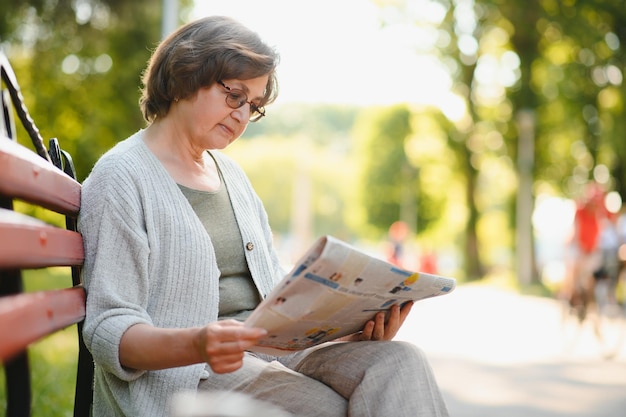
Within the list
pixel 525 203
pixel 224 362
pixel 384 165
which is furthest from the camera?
pixel 384 165

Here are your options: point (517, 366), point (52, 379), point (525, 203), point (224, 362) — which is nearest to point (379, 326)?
point (224, 362)

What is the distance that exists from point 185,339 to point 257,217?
0.87m

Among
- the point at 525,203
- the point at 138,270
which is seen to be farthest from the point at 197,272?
the point at 525,203

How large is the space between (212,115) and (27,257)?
3.25ft

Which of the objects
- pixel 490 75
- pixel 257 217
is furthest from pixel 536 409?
pixel 490 75

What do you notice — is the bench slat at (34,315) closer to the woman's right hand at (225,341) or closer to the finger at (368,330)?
the woman's right hand at (225,341)

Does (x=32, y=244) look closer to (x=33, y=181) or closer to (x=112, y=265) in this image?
(x=33, y=181)

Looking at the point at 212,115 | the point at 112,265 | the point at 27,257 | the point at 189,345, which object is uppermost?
the point at 212,115

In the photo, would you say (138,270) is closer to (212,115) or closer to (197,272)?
(197,272)

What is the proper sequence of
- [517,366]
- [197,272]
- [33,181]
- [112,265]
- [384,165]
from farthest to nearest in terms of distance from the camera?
1. [384,165]
2. [517,366]
3. [197,272]
4. [112,265]
5. [33,181]

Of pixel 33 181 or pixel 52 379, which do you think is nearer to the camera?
pixel 33 181

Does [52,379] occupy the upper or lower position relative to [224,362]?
lower

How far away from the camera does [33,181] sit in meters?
1.75

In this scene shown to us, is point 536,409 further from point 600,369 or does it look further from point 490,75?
point 490,75
